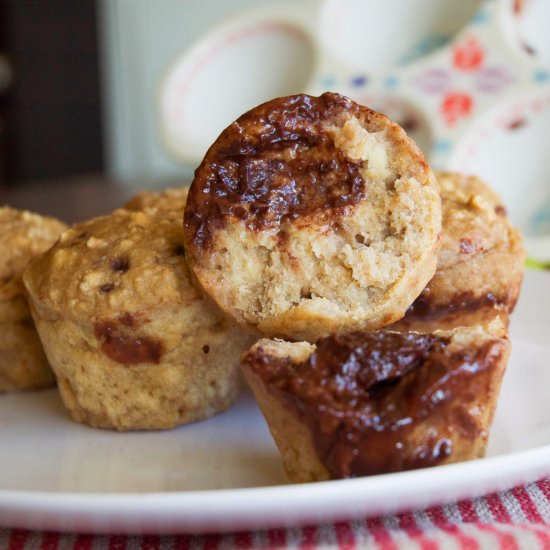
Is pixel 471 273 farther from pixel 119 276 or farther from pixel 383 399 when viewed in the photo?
pixel 119 276

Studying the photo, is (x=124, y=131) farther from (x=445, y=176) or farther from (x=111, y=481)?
(x=111, y=481)

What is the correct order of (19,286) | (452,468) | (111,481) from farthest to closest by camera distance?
(19,286) → (111,481) → (452,468)

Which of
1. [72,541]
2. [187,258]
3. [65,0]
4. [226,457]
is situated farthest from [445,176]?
[65,0]

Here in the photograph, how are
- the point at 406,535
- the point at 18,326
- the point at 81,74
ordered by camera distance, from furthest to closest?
the point at 81,74
the point at 18,326
the point at 406,535

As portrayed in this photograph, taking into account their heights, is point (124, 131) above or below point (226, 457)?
below

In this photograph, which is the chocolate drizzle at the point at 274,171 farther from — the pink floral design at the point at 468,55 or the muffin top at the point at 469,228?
the pink floral design at the point at 468,55

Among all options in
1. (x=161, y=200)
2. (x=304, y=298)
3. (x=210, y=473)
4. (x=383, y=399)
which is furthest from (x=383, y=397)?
(x=161, y=200)
